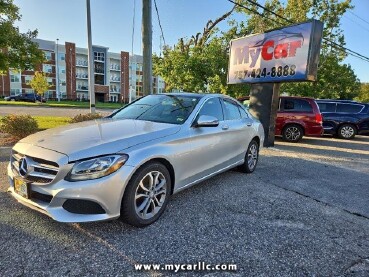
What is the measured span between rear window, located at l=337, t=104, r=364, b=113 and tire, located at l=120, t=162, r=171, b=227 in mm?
13249

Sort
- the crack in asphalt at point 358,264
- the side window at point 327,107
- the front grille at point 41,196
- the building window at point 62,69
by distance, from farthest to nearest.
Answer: the building window at point 62,69 → the side window at point 327,107 → the front grille at point 41,196 → the crack in asphalt at point 358,264

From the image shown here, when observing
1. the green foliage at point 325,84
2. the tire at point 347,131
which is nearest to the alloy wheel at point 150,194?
the tire at point 347,131

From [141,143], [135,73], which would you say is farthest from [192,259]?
[135,73]

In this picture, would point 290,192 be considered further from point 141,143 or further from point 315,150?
point 315,150

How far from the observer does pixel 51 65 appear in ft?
204

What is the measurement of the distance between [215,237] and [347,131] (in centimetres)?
1318

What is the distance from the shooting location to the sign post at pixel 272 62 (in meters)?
8.12

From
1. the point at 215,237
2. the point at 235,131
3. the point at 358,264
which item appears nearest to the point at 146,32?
the point at 235,131

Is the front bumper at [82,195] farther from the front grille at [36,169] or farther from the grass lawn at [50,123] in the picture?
the grass lawn at [50,123]

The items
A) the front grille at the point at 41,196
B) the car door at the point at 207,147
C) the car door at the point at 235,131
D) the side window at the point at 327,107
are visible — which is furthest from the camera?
the side window at the point at 327,107

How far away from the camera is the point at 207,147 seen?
4113 millimetres

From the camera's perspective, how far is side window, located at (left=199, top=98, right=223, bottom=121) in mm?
4369

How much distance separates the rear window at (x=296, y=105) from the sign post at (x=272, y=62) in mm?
1917

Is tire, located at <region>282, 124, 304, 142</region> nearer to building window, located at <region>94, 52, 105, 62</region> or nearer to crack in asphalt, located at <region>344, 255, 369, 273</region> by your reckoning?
crack in asphalt, located at <region>344, 255, 369, 273</region>
